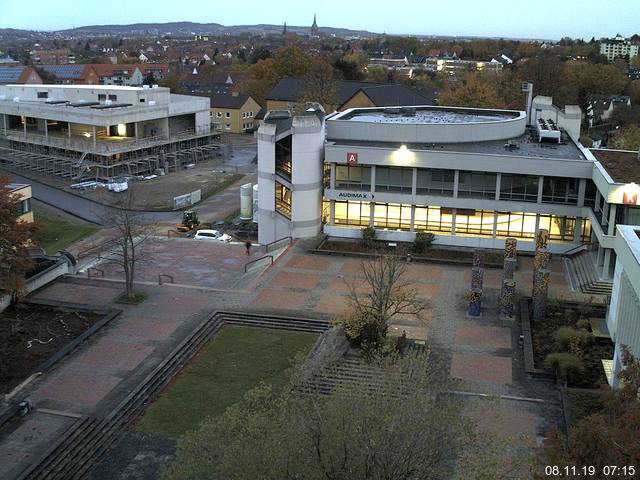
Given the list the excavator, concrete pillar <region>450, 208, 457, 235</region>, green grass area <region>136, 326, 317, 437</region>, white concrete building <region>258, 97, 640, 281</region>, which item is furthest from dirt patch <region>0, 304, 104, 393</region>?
concrete pillar <region>450, 208, 457, 235</region>

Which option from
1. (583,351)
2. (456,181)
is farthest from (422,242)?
(583,351)

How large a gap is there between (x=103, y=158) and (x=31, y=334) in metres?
37.5

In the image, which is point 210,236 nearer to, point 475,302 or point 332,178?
point 332,178

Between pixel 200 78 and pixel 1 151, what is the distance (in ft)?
219

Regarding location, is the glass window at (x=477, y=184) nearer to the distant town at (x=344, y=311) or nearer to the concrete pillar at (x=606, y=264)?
the distant town at (x=344, y=311)

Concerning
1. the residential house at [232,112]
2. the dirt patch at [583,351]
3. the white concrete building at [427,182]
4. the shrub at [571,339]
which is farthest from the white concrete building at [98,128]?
the shrub at [571,339]

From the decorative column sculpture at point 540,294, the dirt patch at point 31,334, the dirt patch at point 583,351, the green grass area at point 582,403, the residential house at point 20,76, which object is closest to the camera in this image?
the green grass area at point 582,403

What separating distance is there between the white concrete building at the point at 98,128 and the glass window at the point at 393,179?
99.7 ft

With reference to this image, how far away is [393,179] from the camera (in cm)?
4162

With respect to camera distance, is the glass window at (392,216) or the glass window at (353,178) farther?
the glass window at (353,178)

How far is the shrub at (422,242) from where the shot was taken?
132 feet

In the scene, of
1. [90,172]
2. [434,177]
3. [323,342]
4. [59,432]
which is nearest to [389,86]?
[90,172]

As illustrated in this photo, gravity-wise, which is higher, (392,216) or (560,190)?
(560,190)

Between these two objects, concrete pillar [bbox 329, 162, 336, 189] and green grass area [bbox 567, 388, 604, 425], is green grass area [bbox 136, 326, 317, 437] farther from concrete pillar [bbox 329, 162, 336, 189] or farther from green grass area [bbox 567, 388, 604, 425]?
concrete pillar [bbox 329, 162, 336, 189]
